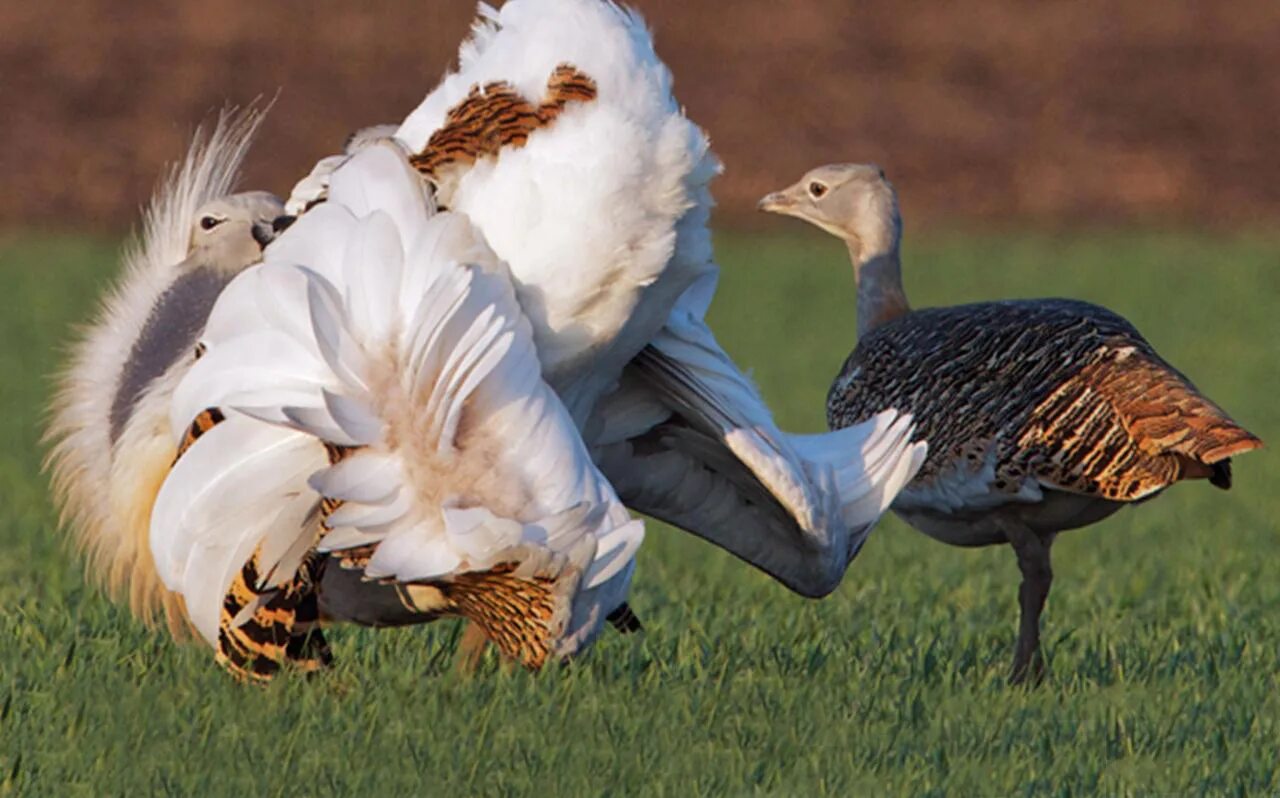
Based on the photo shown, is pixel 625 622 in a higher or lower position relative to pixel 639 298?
lower

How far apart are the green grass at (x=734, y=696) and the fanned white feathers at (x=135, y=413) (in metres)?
0.20

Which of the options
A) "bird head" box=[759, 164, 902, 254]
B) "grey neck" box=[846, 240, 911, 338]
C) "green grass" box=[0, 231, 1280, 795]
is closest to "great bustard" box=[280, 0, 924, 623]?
"green grass" box=[0, 231, 1280, 795]

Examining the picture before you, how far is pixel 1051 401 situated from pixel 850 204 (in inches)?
73.2

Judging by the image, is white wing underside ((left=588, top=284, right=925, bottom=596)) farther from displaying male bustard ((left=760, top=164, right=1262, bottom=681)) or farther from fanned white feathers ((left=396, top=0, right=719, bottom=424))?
displaying male bustard ((left=760, top=164, right=1262, bottom=681))

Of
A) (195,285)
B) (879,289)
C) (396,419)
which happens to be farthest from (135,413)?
(879,289)

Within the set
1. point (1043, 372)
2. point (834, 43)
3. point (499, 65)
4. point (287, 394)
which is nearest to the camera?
point (287, 394)

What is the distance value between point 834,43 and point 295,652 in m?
20.4

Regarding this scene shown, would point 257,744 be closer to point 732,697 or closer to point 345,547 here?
point 345,547

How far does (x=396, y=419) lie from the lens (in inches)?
144

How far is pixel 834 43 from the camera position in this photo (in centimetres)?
2381

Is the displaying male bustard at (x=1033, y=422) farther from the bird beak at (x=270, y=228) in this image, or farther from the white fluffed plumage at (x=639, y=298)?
the bird beak at (x=270, y=228)

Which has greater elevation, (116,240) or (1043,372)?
(1043,372)

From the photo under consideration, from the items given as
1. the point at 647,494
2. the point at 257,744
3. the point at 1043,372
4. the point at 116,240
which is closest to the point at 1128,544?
the point at 1043,372

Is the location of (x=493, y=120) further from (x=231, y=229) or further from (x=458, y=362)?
(x=231, y=229)
